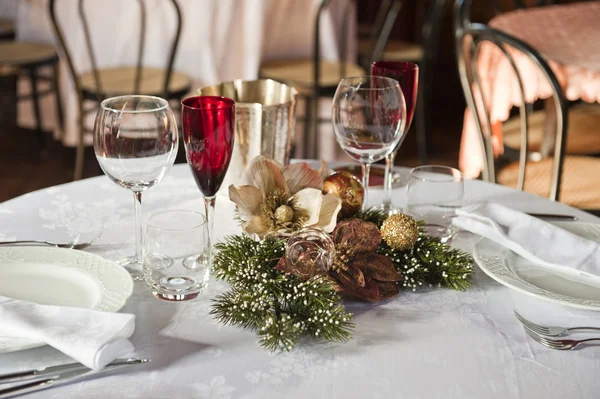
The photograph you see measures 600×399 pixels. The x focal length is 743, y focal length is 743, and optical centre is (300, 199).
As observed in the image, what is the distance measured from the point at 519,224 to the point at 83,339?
1.64 feet

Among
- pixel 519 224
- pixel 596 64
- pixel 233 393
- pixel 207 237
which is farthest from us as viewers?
pixel 596 64

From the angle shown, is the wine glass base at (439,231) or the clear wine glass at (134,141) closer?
the clear wine glass at (134,141)

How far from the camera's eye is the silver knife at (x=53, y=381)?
0.59 m

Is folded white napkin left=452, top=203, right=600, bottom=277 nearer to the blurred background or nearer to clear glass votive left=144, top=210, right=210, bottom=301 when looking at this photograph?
clear glass votive left=144, top=210, right=210, bottom=301

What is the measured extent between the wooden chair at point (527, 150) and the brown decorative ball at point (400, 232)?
715 mm

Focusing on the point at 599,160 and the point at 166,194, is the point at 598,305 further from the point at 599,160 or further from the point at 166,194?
the point at 599,160

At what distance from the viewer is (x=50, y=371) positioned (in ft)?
2.03

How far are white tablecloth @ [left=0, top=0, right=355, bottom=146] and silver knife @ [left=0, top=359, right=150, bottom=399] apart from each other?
86.1 inches

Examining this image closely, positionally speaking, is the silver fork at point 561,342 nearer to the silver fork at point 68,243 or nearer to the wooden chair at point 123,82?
the silver fork at point 68,243

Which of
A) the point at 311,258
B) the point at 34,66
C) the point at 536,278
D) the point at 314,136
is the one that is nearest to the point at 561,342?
the point at 536,278

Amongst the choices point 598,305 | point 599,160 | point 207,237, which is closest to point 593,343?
point 598,305

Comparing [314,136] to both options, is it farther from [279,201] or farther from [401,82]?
[279,201]

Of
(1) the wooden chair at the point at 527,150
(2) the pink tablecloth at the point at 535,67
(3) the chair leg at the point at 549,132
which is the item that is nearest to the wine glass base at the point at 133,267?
(1) the wooden chair at the point at 527,150

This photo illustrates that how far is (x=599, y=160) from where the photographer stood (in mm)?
1728
